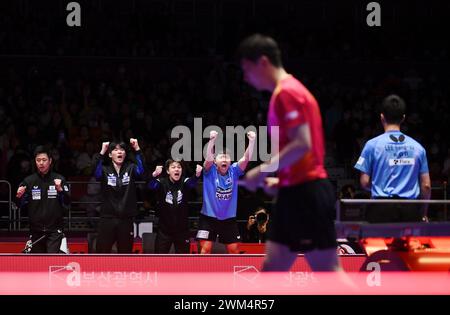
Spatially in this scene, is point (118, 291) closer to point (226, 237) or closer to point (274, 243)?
point (274, 243)

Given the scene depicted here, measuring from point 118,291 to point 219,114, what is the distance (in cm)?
830

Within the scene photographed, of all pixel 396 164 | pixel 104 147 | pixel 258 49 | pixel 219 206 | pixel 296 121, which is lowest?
pixel 219 206

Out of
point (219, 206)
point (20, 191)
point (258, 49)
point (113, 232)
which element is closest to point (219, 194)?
point (219, 206)

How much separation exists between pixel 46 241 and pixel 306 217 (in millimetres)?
5167

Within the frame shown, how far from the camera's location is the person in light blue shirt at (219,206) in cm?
820

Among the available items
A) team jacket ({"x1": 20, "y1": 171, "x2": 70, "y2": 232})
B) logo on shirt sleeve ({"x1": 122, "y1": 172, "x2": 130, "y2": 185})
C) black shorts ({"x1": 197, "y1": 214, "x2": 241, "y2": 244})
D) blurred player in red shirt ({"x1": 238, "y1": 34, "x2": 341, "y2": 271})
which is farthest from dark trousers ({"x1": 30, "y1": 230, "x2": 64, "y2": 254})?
blurred player in red shirt ({"x1": 238, "y1": 34, "x2": 341, "y2": 271})

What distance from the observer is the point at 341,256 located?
7.02 metres

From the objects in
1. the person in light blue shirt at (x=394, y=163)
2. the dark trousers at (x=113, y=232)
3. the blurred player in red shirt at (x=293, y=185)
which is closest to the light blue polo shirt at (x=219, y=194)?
the dark trousers at (x=113, y=232)

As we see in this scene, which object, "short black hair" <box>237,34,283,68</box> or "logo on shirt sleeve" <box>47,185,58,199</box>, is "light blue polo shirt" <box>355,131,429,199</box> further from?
"logo on shirt sleeve" <box>47,185,58,199</box>

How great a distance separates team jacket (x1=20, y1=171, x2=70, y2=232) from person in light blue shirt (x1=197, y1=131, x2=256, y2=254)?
4.91 ft

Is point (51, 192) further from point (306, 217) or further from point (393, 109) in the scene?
point (306, 217)

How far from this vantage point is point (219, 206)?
8.23 meters

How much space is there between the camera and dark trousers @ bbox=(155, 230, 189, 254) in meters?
8.34

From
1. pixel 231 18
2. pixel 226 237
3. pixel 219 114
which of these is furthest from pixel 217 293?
pixel 231 18
